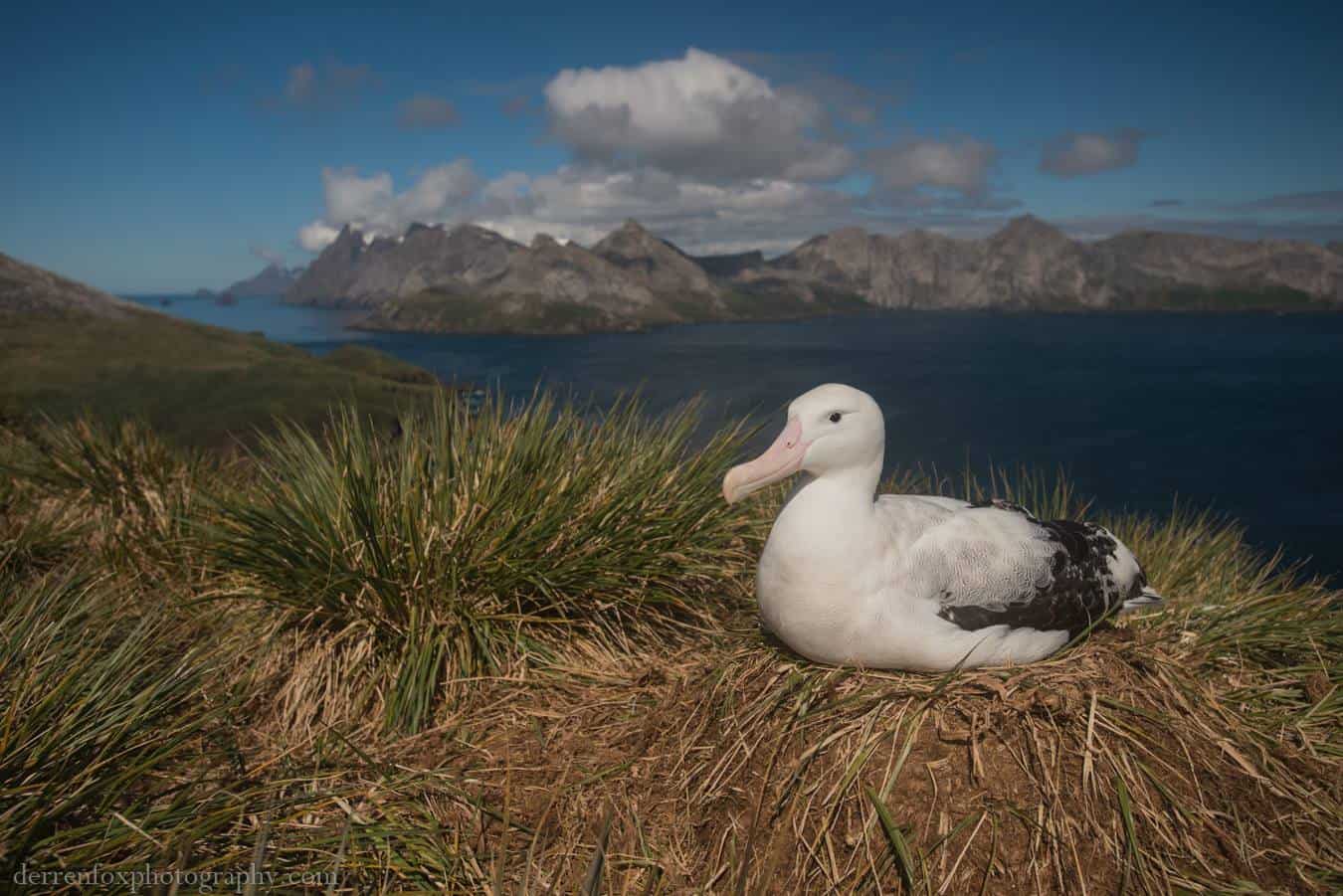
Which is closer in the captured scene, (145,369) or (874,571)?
(874,571)

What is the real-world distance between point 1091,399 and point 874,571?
61.1 metres

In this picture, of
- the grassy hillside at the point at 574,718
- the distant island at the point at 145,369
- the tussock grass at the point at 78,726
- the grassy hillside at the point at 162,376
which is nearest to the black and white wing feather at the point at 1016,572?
the grassy hillside at the point at 574,718

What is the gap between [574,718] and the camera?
11.5 feet

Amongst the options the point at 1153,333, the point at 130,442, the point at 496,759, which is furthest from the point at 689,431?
the point at 1153,333

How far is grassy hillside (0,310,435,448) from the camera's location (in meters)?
19.6

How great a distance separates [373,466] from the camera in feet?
14.1

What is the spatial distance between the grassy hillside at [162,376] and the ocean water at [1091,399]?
710 centimetres

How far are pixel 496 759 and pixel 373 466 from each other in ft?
6.18

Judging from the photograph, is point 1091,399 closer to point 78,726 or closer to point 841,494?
point 841,494

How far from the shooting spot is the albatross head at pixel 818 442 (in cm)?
294

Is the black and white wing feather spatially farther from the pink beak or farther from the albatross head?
the pink beak

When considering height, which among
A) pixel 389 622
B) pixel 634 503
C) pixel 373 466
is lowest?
pixel 389 622

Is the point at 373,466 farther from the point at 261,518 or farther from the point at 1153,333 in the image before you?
the point at 1153,333

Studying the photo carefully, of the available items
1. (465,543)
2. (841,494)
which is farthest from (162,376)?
(841,494)
